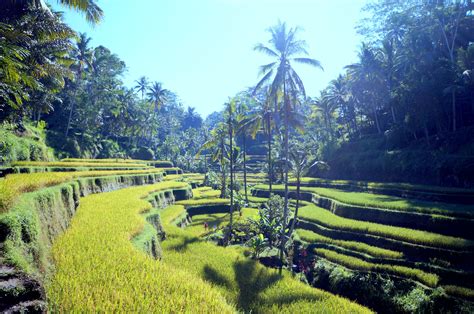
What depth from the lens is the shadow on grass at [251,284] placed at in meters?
9.64

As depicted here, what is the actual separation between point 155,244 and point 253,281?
163 inches

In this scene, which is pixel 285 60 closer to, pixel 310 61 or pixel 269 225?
pixel 310 61

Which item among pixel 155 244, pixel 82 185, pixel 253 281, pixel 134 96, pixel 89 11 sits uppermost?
pixel 134 96

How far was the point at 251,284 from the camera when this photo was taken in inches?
426

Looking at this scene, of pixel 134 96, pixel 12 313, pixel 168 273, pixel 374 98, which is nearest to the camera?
pixel 12 313

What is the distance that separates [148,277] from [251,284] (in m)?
5.15

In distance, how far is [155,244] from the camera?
11.8 meters

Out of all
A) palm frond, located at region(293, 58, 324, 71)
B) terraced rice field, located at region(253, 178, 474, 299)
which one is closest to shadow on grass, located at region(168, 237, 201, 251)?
terraced rice field, located at region(253, 178, 474, 299)

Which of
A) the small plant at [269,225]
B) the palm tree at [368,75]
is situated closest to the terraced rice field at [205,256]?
the small plant at [269,225]

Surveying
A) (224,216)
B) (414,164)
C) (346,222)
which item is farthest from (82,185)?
(414,164)

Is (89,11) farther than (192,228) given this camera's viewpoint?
No

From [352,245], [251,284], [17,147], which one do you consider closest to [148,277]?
[251,284]

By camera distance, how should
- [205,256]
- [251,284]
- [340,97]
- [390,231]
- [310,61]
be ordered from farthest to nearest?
[340,97] < [310,61] < [390,231] < [205,256] < [251,284]

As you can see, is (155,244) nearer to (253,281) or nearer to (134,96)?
(253,281)
